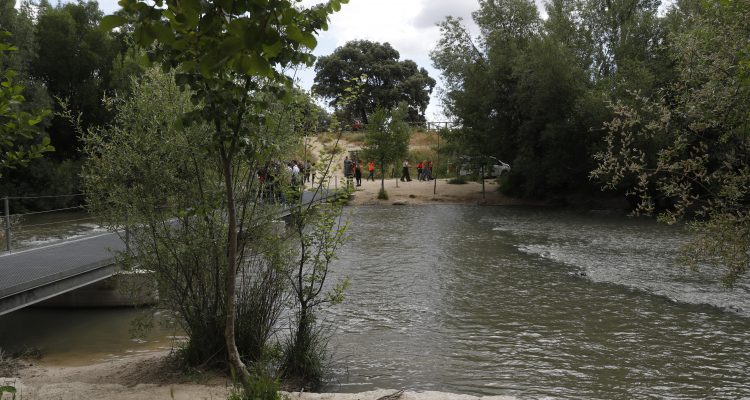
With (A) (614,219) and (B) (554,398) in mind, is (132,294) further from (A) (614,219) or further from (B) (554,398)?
(A) (614,219)

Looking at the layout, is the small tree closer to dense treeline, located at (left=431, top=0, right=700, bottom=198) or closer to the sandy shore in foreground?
dense treeline, located at (left=431, top=0, right=700, bottom=198)

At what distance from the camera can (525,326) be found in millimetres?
10555

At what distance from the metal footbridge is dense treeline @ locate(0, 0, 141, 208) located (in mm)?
19842

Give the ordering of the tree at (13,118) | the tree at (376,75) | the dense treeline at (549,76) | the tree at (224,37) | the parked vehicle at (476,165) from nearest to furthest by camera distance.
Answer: the tree at (224,37)
the tree at (13,118)
the dense treeline at (549,76)
the parked vehicle at (476,165)
the tree at (376,75)

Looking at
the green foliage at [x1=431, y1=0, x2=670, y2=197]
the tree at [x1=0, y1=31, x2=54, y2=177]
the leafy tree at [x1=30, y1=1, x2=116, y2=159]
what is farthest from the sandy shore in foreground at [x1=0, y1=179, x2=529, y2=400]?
the leafy tree at [x1=30, y1=1, x2=116, y2=159]

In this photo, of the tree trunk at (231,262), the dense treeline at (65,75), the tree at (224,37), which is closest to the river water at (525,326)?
the tree trunk at (231,262)

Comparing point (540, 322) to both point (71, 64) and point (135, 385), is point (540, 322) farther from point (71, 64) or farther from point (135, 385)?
point (71, 64)

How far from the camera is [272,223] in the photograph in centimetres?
737

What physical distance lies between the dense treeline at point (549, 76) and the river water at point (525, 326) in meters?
11.0

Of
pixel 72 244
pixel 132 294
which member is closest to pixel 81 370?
pixel 132 294

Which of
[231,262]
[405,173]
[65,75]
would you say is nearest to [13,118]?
[231,262]

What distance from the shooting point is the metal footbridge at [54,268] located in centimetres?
833

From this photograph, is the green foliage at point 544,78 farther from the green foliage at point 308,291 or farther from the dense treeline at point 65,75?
the green foliage at point 308,291

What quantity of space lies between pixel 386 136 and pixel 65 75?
1796 centimetres
